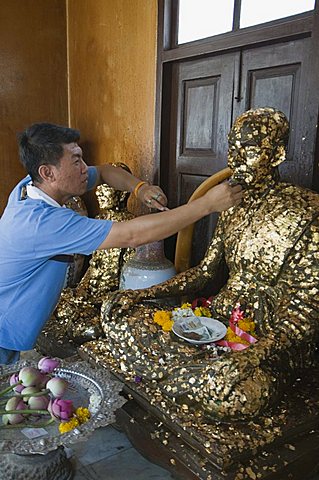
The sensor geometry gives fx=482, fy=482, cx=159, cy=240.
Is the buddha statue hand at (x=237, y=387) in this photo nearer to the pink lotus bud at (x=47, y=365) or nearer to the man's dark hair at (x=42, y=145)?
the pink lotus bud at (x=47, y=365)

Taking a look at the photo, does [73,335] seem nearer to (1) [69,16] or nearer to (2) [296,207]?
(2) [296,207]

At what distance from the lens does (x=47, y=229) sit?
1.65 meters

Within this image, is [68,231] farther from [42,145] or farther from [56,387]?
[56,387]

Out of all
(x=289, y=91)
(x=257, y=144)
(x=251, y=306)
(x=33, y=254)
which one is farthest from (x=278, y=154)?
(x=33, y=254)

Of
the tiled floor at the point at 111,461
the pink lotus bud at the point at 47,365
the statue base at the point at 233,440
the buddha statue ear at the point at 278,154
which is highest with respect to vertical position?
the buddha statue ear at the point at 278,154

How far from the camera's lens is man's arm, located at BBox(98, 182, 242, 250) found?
1628mm

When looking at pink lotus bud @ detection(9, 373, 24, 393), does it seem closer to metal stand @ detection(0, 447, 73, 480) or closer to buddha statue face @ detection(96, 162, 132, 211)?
metal stand @ detection(0, 447, 73, 480)

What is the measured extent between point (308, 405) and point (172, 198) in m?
1.56

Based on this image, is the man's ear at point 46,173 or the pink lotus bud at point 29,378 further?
the man's ear at point 46,173

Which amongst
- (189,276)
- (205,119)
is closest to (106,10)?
(205,119)

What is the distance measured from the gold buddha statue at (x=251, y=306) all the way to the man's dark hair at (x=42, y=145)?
23.0 inches

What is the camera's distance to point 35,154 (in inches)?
68.5

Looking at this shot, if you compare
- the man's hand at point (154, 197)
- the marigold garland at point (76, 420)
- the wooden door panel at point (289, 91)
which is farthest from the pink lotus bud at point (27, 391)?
the wooden door panel at point (289, 91)

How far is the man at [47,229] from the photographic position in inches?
64.3
